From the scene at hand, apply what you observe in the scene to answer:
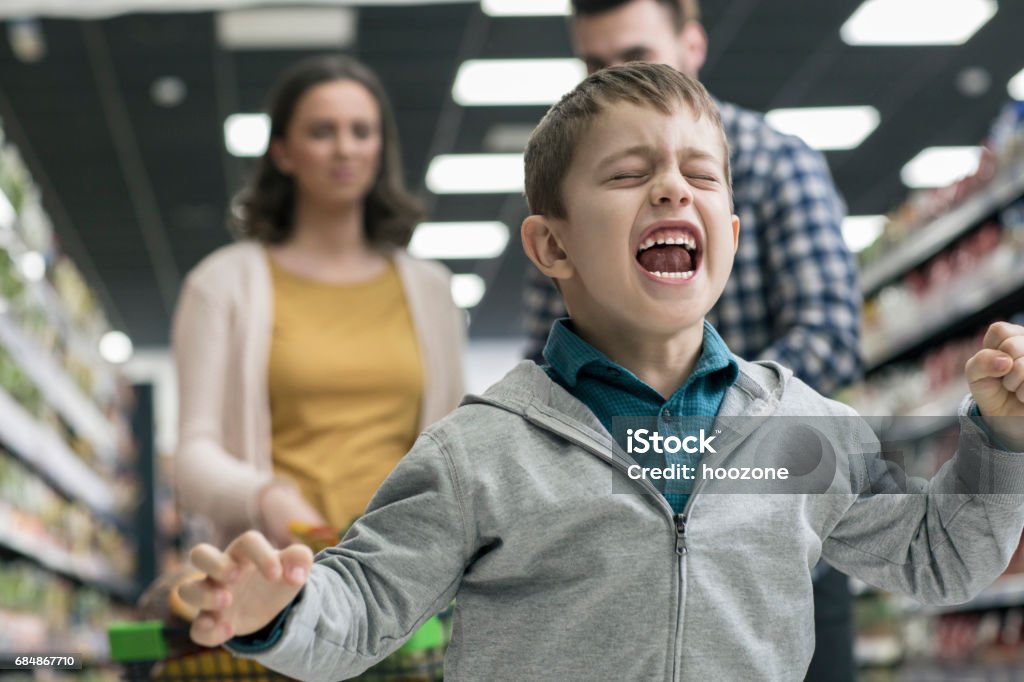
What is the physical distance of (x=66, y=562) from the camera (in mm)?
5332

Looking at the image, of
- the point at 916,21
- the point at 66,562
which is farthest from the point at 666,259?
the point at 916,21

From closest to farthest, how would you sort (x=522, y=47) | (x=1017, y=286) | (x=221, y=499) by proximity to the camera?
(x=221, y=499) < (x=1017, y=286) < (x=522, y=47)

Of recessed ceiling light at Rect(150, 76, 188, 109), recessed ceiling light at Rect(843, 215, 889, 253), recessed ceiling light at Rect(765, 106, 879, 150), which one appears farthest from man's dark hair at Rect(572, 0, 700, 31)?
recessed ceiling light at Rect(843, 215, 889, 253)

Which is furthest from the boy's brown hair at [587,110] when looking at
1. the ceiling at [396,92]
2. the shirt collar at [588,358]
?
the ceiling at [396,92]

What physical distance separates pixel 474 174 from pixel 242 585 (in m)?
8.69

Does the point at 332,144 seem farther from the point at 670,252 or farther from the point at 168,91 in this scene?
the point at 168,91

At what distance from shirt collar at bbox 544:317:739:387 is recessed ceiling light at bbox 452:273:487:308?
10672 mm

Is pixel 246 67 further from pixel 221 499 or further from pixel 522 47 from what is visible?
pixel 221 499

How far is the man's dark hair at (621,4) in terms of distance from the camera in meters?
1.98

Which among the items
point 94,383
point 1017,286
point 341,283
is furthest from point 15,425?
point 1017,286

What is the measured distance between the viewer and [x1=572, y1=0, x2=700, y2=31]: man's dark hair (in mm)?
1978

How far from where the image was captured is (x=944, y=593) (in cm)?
113

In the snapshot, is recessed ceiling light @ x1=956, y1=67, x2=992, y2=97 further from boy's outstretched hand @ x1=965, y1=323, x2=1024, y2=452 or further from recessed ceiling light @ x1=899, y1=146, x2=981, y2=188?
boy's outstretched hand @ x1=965, y1=323, x2=1024, y2=452

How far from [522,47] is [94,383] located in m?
2.96
